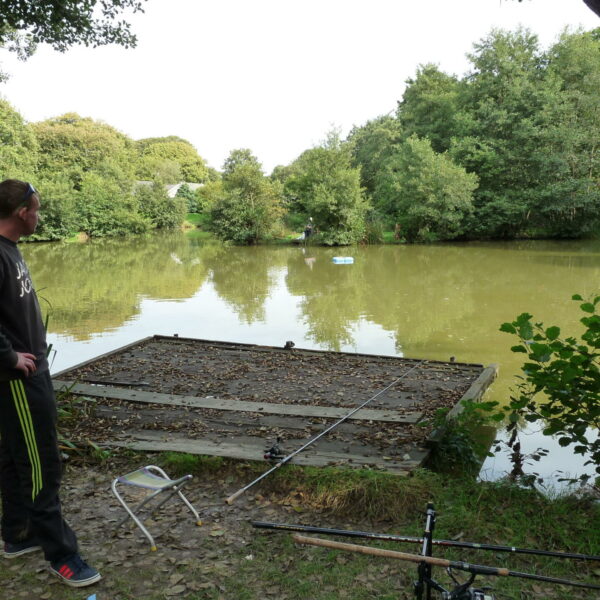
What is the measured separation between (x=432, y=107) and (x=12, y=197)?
116 ft

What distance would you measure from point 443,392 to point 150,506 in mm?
3572

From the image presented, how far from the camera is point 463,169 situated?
1105 inches

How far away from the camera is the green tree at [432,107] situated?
108ft

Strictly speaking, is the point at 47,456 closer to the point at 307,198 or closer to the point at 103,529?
the point at 103,529

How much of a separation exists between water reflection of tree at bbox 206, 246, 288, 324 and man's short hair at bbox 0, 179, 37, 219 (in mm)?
9543

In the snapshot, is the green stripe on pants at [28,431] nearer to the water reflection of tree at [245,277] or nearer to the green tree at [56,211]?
the water reflection of tree at [245,277]

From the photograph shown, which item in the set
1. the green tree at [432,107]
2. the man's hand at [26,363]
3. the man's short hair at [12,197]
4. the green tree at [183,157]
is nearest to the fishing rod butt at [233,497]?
the man's hand at [26,363]

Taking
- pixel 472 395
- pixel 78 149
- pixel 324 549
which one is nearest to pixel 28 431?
pixel 324 549

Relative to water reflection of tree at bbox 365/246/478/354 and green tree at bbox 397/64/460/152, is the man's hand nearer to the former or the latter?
water reflection of tree at bbox 365/246/478/354

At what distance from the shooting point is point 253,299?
14.7m

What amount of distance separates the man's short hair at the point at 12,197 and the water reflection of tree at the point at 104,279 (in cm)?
458

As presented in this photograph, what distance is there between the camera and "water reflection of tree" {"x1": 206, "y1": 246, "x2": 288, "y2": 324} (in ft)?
44.9

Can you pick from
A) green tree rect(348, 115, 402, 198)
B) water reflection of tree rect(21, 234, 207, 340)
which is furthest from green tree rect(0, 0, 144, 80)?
green tree rect(348, 115, 402, 198)

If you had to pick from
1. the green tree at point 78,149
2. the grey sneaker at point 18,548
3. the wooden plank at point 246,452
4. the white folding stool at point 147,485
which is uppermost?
the green tree at point 78,149
